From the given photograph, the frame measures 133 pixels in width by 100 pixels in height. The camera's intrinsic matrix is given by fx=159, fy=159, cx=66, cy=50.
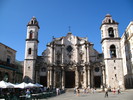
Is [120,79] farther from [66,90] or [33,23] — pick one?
[33,23]

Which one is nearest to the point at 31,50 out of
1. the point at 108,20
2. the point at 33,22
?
the point at 33,22

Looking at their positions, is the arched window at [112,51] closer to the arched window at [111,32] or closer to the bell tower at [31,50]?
the arched window at [111,32]

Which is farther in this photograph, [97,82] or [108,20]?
[108,20]

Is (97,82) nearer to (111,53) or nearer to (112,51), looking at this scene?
(111,53)

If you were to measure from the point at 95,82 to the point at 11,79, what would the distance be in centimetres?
1841

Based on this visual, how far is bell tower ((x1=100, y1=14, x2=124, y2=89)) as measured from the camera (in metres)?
33.7

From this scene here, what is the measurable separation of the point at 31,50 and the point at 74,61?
408 inches

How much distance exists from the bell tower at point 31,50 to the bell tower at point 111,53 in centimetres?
1595

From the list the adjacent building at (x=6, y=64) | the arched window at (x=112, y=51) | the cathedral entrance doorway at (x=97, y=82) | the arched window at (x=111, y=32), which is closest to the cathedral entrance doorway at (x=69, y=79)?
the cathedral entrance doorway at (x=97, y=82)

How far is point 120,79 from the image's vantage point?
33.7 metres

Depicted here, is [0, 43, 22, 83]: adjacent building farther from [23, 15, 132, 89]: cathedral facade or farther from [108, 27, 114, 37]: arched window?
[108, 27, 114, 37]: arched window

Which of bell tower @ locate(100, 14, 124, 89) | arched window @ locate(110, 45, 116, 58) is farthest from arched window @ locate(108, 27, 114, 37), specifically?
arched window @ locate(110, 45, 116, 58)

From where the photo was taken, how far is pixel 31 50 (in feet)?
120

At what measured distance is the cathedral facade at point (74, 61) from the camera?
35.2 metres
